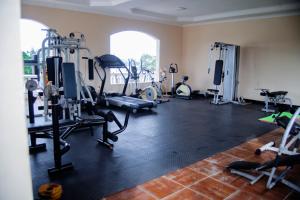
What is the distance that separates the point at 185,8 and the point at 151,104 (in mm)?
2932

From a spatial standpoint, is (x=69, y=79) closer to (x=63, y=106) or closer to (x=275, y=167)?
(x=63, y=106)

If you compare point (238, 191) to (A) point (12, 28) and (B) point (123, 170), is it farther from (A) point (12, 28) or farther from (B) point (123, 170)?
(A) point (12, 28)

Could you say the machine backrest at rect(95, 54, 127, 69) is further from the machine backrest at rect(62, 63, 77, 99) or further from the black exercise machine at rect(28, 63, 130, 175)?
the machine backrest at rect(62, 63, 77, 99)

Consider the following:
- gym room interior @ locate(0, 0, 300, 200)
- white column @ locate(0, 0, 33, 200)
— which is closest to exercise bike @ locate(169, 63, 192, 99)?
gym room interior @ locate(0, 0, 300, 200)

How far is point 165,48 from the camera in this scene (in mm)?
9008

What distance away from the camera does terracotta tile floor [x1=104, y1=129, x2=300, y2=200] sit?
231 centimetres

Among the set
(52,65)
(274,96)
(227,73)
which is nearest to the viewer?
(52,65)

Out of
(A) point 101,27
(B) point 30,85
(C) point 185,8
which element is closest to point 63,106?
(B) point 30,85

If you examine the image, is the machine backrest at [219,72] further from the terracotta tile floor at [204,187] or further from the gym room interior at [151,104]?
the terracotta tile floor at [204,187]

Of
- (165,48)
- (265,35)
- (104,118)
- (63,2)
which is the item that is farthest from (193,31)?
(104,118)

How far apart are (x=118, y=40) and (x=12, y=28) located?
784 centimetres

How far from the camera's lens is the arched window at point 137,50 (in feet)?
27.1

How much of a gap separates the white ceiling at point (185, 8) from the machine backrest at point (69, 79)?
3.02m

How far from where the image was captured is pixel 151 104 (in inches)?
250
